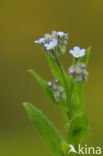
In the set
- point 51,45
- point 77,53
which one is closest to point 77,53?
point 77,53

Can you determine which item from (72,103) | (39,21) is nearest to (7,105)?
(39,21)

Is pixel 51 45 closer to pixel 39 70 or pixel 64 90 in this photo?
pixel 64 90

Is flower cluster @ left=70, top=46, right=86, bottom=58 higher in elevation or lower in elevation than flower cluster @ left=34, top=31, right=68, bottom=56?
lower

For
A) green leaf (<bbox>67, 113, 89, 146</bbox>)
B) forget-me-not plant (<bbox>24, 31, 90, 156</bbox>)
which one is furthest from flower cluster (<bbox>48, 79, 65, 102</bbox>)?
green leaf (<bbox>67, 113, 89, 146</bbox>)

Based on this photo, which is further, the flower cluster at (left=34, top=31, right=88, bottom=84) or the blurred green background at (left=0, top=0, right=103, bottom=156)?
the blurred green background at (left=0, top=0, right=103, bottom=156)

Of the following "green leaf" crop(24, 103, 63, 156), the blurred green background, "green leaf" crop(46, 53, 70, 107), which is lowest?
"green leaf" crop(24, 103, 63, 156)

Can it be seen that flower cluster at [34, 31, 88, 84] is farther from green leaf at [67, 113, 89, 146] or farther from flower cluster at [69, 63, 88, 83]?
green leaf at [67, 113, 89, 146]

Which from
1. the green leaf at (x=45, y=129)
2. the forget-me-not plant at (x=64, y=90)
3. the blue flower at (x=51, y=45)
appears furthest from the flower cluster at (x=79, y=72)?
the green leaf at (x=45, y=129)

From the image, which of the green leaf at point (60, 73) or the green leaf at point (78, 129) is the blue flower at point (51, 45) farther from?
the green leaf at point (78, 129)
